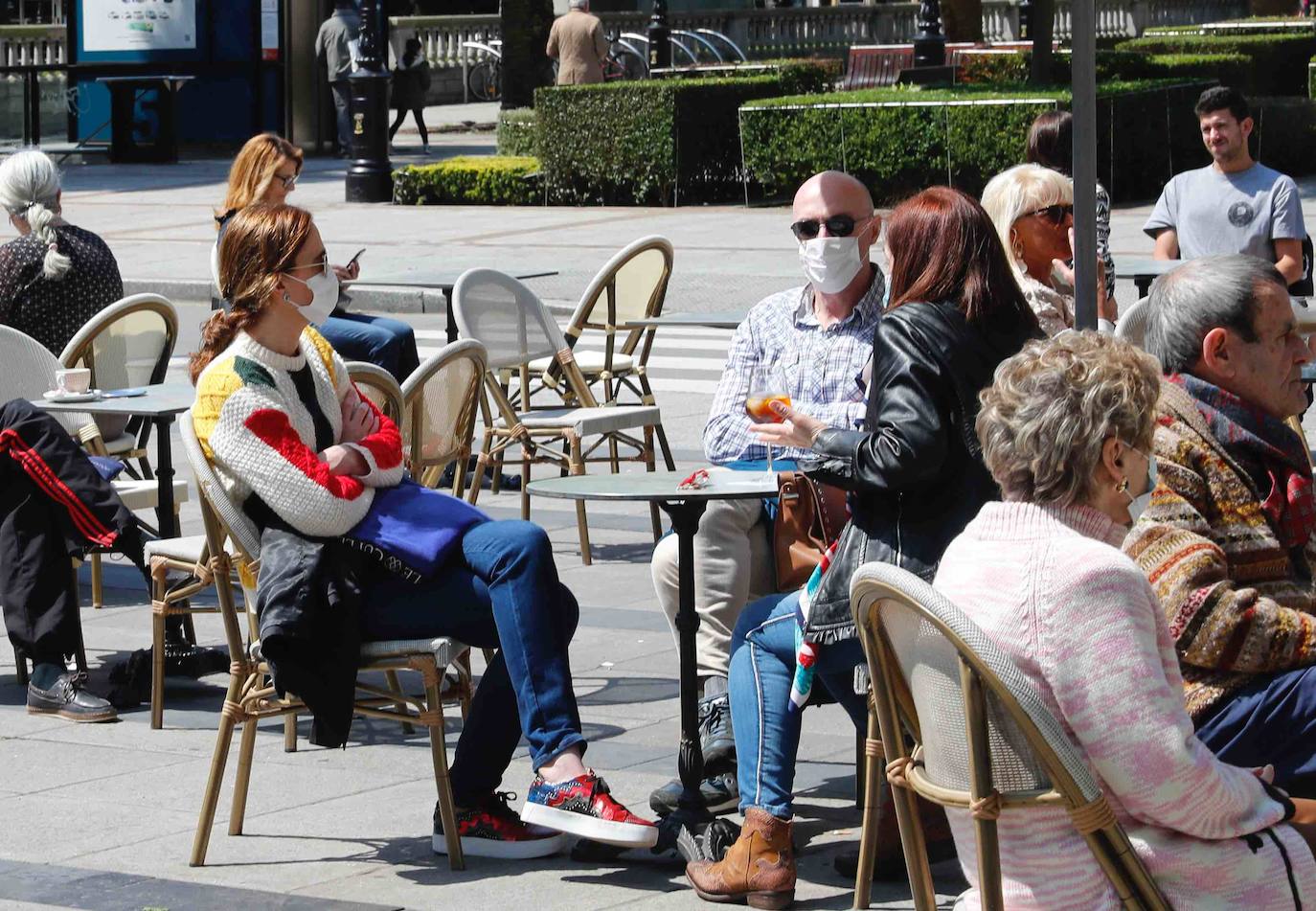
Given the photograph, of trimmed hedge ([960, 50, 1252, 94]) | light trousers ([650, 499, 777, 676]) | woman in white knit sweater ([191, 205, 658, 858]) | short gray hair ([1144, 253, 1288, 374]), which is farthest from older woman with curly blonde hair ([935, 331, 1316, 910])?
trimmed hedge ([960, 50, 1252, 94])

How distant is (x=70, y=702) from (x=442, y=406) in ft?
4.60

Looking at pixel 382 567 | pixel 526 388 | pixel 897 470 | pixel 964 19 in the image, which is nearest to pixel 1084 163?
pixel 897 470

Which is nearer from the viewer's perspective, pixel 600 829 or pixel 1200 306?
pixel 1200 306

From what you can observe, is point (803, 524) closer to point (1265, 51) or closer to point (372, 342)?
point (372, 342)

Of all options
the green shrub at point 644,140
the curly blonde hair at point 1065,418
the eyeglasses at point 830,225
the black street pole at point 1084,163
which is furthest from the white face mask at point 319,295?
the green shrub at point 644,140

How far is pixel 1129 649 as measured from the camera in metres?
3.24

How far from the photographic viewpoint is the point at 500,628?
496cm

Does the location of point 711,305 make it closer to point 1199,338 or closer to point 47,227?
point 47,227

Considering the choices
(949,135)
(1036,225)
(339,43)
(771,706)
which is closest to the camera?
(771,706)

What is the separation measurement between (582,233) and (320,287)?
1443 cm

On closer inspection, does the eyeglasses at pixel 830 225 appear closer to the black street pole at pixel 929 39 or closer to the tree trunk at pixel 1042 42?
the tree trunk at pixel 1042 42

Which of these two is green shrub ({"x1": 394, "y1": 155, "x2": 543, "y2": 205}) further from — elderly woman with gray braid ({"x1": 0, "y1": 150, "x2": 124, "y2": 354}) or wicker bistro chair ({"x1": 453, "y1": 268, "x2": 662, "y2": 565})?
elderly woman with gray braid ({"x1": 0, "y1": 150, "x2": 124, "y2": 354})

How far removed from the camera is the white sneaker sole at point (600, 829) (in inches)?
188

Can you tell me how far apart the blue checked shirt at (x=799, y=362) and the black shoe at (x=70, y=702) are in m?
1.94
